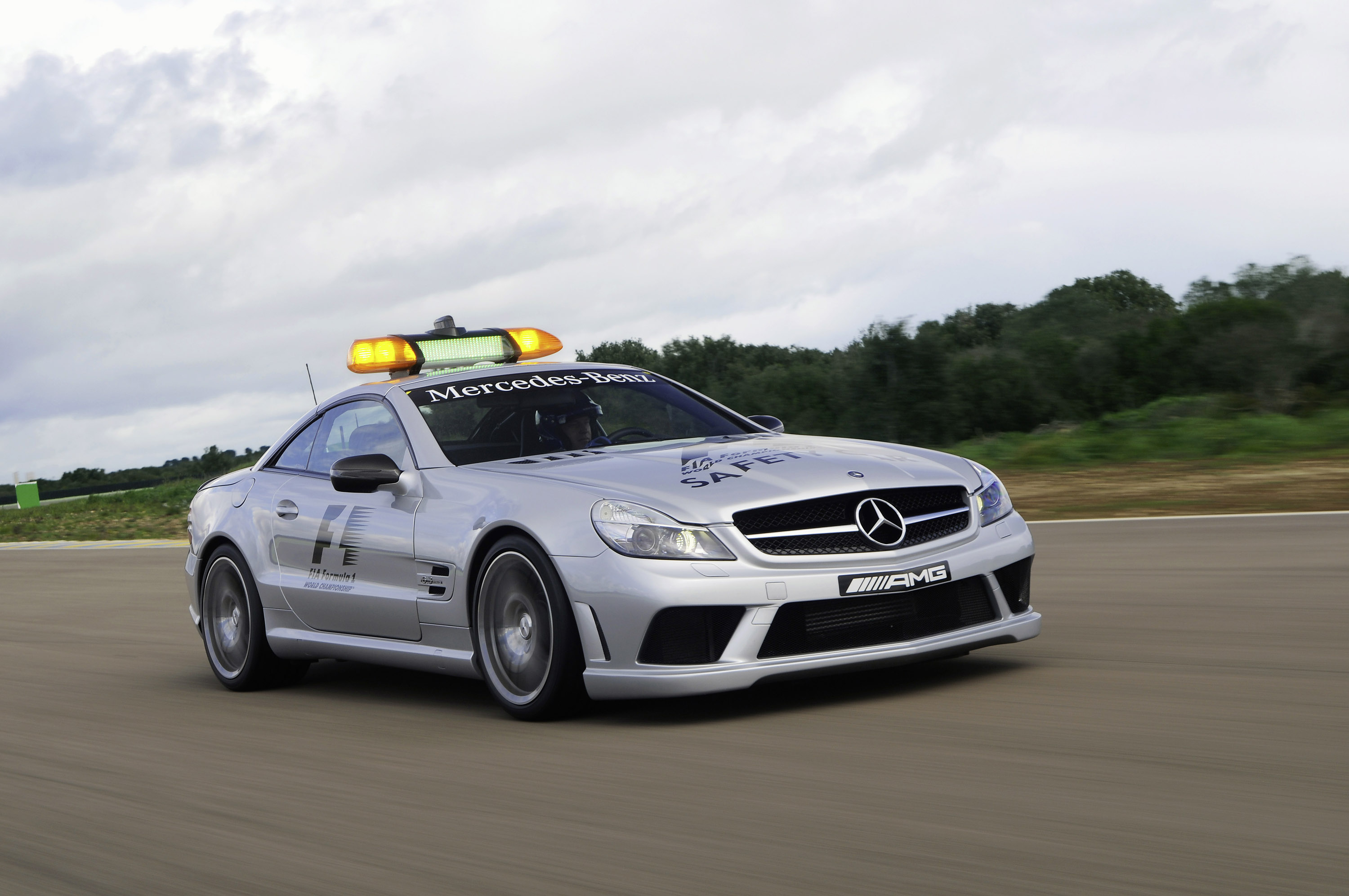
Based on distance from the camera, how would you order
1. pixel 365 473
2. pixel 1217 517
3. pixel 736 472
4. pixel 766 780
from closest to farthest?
pixel 766 780 → pixel 736 472 → pixel 365 473 → pixel 1217 517

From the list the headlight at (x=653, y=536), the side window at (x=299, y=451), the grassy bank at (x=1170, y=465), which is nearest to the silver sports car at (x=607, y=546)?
the headlight at (x=653, y=536)

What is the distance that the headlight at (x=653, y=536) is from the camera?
Result: 5.54 metres

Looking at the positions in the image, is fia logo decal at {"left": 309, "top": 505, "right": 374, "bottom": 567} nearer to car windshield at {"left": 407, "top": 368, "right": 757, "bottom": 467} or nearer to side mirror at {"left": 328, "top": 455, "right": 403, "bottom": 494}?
side mirror at {"left": 328, "top": 455, "right": 403, "bottom": 494}

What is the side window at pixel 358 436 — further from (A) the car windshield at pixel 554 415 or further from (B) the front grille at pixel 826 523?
(B) the front grille at pixel 826 523

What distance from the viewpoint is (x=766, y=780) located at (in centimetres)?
468

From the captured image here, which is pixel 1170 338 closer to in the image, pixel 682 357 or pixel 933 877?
pixel 933 877

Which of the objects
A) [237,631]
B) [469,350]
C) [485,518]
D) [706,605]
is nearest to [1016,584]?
[706,605]

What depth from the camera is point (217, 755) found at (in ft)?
19.6

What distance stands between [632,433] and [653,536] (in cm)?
169

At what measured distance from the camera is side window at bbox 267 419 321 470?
25.9 feet

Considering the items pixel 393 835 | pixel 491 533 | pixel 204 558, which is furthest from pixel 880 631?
pixel 204 558

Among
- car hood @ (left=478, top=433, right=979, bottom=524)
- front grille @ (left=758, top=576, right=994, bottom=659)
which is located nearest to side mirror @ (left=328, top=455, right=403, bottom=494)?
car hood @ (left=478, top=433, right=979, bottom=524)

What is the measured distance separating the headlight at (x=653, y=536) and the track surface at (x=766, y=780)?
0.62 metres

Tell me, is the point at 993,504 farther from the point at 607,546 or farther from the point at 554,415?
the point at 554,415
